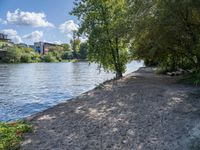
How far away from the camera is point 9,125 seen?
8.44 meters

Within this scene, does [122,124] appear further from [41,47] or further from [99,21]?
[41,47]

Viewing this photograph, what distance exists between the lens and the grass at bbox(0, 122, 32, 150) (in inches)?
255

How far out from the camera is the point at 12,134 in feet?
24.1

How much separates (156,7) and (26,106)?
8.22 metres

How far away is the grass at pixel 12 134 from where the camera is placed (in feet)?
21.3

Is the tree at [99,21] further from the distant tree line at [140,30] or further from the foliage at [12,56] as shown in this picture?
the foliage at [12,56]

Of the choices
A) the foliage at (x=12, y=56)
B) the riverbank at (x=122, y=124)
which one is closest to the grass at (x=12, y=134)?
the riverbank at (x=122, y=124)

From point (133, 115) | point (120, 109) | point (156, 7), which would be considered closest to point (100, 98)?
point (120, 109)

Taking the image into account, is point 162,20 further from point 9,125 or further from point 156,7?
point 9,125

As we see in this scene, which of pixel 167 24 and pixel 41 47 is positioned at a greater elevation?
pixel 41 47

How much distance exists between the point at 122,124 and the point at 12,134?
2844mm

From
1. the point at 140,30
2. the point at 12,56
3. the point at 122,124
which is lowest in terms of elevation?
the point at 122,124

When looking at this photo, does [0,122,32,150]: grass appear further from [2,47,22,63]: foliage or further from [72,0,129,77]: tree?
[2,47,22,63]: foliage

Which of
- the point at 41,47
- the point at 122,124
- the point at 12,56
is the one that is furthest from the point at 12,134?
the point at 41,47
